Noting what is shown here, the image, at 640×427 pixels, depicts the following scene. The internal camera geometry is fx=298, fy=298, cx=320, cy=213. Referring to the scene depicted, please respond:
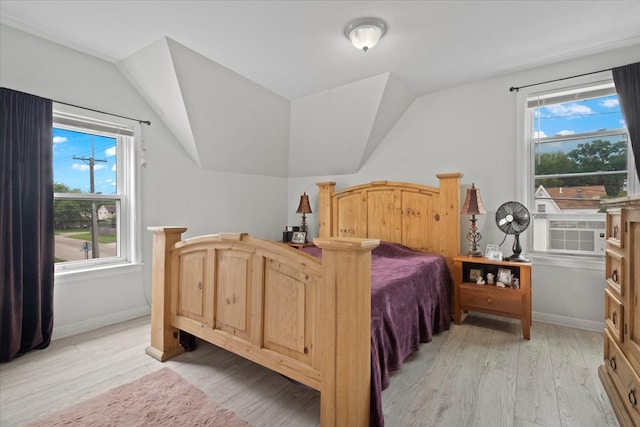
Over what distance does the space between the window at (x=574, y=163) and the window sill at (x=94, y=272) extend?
4.06 meters

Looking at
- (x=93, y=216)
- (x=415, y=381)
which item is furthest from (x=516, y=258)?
(x=93, y=216)

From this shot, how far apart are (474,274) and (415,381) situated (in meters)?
1.43

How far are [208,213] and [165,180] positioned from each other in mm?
626

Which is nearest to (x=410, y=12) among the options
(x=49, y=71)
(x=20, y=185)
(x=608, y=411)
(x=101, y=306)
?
(x=608, y=411)

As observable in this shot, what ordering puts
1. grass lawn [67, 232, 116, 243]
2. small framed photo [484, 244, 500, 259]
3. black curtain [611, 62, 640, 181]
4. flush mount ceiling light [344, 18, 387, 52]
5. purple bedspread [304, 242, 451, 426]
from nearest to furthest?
purple bedspread [304, 242, 451, 426] < flush mount ceiling light [344, 18, 387, 52] < black curtain [611, 62, 640, 181] < grass lawn [67, 232, 116, 243] < small framed photo [484, 244, 500, 259]

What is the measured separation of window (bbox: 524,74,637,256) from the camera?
8.86 feet

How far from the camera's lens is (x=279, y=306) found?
167 centimetres

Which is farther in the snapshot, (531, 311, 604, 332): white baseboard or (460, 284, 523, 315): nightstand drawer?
(531, 311, 604, 332): white baseboard

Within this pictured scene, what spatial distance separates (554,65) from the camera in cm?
288

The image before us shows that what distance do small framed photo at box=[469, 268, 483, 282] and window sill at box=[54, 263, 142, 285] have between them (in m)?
3.35

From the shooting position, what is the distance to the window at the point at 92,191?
8.77 feet

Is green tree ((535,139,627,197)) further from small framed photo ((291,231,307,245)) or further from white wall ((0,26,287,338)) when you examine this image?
white wall ((0,26,287,338))

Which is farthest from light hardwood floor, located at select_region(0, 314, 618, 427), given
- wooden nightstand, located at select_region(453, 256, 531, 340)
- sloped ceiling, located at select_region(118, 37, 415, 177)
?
sloped ceiling, located at select_region(118, 37, 415, 177)

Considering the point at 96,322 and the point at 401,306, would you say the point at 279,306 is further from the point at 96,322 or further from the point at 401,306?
the point at 96,322
